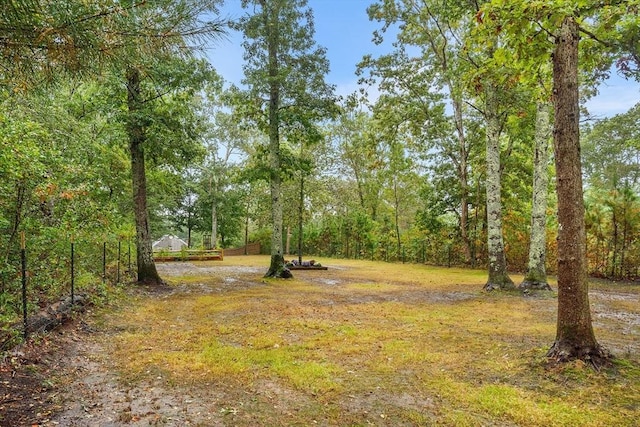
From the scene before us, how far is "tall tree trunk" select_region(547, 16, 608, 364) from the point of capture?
366cm

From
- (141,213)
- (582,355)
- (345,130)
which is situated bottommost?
(582,355)

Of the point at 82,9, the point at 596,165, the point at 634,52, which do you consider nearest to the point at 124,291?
the point at 82,9

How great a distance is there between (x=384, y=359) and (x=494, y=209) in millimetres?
6477

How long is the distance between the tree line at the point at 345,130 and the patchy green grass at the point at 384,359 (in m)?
0.70

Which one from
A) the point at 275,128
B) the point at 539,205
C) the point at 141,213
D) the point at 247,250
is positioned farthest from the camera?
the point at 247,250

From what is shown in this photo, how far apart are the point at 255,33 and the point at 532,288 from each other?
10.0m

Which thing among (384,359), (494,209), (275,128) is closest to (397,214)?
(275,128)

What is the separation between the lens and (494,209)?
9.27 m

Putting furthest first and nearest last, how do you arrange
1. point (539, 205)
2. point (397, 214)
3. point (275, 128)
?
1. point (397, 214)
2. point (275, 128)
3. point (539, 205)

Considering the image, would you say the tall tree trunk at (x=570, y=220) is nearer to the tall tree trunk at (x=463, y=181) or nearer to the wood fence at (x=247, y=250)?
the tall tree trunk at (x=463, y=181)

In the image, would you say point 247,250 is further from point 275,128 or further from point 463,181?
point 275,128

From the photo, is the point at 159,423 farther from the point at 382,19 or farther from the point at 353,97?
the point at 382,19

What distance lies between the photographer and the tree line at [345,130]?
9.37ft

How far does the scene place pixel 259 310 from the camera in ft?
22.3
